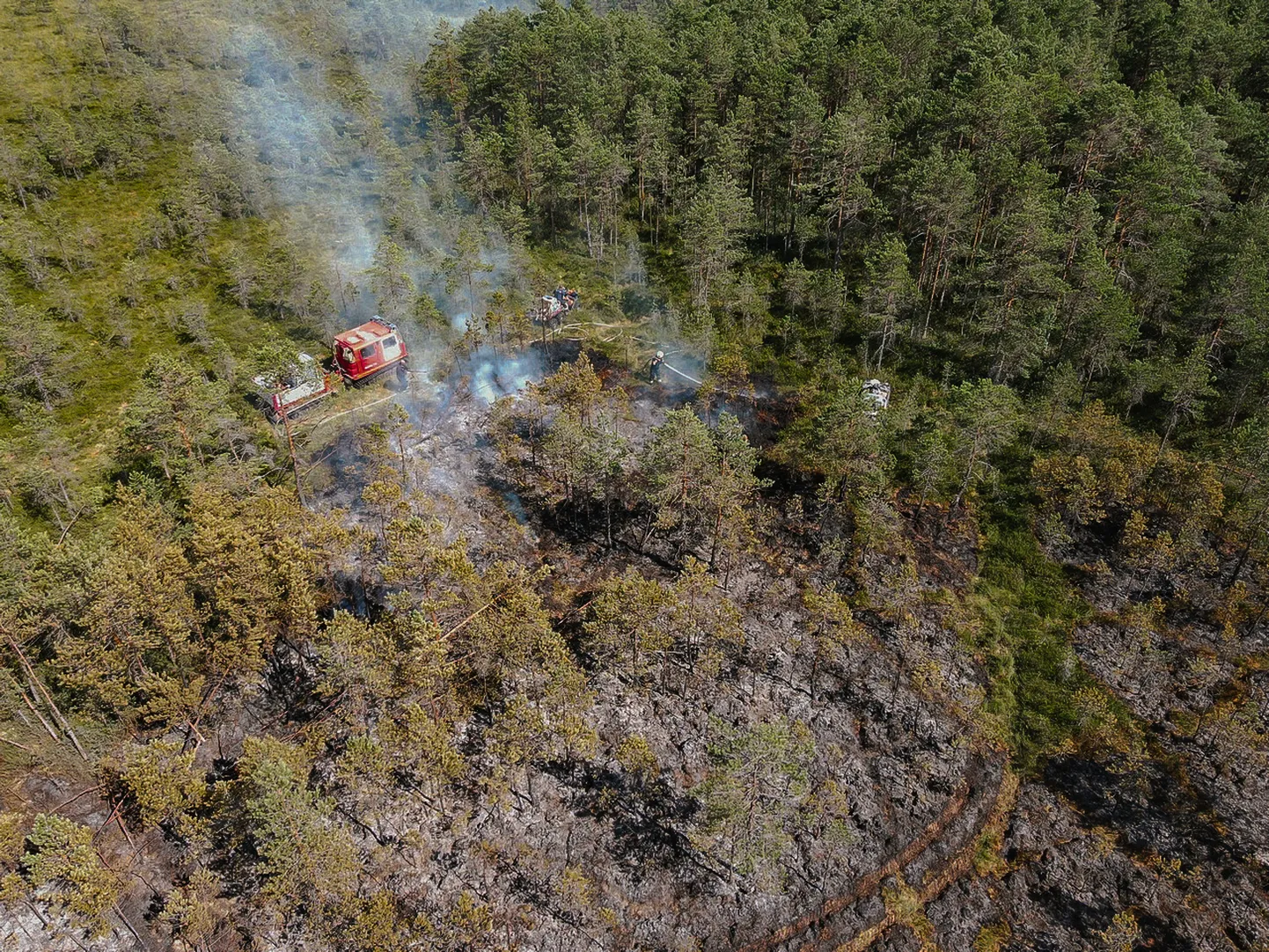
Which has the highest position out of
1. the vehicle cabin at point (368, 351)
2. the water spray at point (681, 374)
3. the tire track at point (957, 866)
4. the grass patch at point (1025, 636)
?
the vehicle cabin at point (368, 351)

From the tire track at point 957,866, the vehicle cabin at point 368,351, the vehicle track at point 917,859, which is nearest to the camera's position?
the vehicle track at point 917,859

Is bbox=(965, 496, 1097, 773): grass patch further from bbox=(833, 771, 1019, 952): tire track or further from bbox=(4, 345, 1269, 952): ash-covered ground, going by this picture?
bbox=(833, 771, 1019, 952): tire track

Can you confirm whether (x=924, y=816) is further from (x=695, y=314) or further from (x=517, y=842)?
(x=695, y=314)

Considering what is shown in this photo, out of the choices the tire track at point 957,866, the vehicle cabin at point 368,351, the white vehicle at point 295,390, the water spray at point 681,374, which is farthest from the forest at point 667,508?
the vehicle cabin at point 368,351

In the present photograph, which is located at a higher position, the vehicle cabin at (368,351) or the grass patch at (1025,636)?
the vehicle cabin at (368,351)

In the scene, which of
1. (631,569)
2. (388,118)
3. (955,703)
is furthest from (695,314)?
(388,118)

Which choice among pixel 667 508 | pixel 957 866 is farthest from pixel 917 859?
pixel 667 508

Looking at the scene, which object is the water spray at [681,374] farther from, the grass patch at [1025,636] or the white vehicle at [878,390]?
the grass patch at [1025,636]
